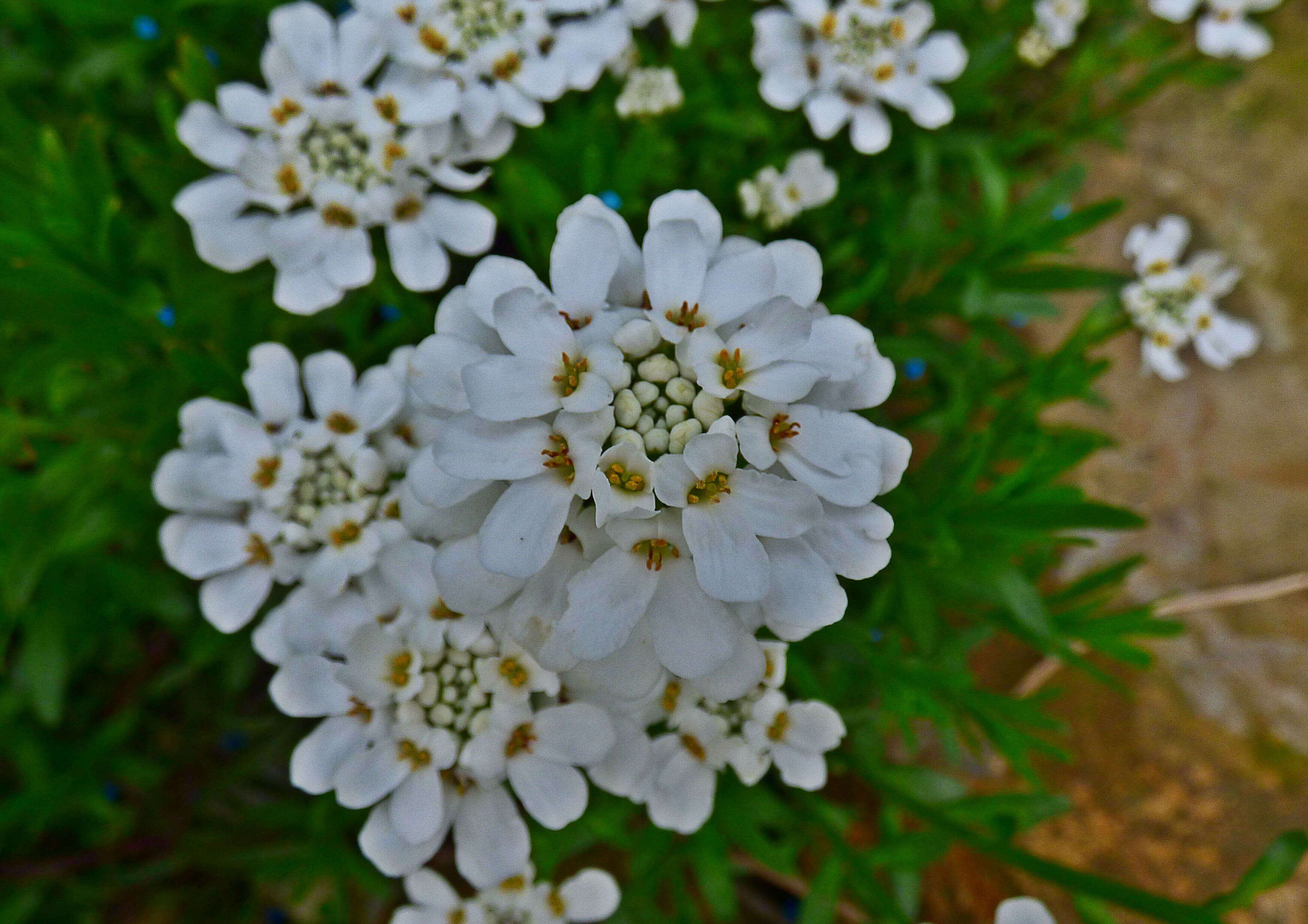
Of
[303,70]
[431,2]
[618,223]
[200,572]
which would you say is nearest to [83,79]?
[303,70]

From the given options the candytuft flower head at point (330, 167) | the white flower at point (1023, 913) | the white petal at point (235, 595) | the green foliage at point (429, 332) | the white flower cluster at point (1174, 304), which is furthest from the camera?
the white flower cluster at point (1174, 304)

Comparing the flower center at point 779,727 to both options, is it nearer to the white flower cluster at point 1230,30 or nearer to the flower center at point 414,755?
the flower center at point 414,755

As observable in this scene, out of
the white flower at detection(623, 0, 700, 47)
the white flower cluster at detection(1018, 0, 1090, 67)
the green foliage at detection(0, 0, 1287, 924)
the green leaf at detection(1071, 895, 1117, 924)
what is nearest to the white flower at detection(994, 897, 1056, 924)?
the green foliage at detection(0, 0, 1287, 924)

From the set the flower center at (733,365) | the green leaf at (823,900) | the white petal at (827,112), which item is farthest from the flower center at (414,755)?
the white petal at (827,112)

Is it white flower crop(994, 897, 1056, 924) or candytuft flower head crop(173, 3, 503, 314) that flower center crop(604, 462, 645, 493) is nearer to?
candytuft flower head crop(173, 3, 503, 314)

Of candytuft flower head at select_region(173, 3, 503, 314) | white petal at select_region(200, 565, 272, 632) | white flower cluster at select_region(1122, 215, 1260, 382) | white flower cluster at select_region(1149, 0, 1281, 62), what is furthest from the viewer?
white flower cluster at select_region(1149, 0, 1281, 62)

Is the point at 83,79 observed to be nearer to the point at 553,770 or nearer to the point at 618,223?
the point at 618,223

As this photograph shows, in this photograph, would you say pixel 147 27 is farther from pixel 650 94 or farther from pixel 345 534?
pixel 345 534
